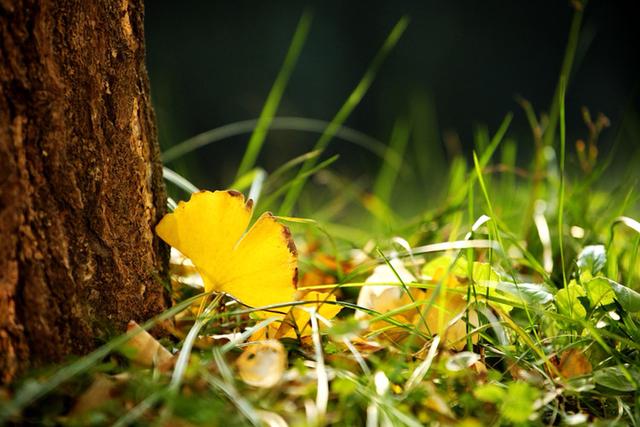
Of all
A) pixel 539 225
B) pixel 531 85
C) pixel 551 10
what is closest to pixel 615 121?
pixel 531 85

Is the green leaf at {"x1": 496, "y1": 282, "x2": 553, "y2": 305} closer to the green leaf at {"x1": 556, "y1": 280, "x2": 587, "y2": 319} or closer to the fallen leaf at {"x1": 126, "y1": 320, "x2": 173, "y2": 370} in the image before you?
the green leaf at {"x1": 556, "y1": 280, "x2": 587, "y2": 319}

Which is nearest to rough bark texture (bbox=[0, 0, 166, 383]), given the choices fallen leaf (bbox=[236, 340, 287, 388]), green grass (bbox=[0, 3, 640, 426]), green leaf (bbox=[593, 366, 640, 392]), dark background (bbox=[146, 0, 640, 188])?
green grass (bbox=[0, 3, 640, 426])

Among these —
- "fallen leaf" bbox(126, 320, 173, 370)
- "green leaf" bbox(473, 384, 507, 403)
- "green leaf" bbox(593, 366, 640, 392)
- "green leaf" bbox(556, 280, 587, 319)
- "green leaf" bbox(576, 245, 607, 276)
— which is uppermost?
"fallen leaf" bbox(126, 320, 173, 370)

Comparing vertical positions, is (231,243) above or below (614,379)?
above

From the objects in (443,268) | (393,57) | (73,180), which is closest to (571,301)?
(443,268)

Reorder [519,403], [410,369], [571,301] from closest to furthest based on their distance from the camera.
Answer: [519,403], [410,369], [571,301]

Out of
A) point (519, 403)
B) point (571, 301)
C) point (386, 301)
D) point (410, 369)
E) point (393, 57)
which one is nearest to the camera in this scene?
point (519, 403)

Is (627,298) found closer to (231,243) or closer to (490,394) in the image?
(490,394)
